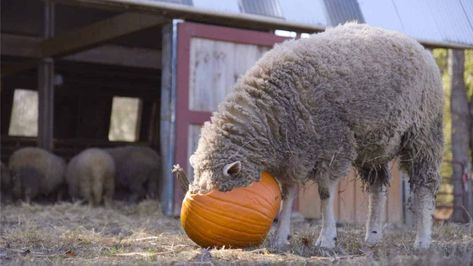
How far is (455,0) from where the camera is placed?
39.7 feet

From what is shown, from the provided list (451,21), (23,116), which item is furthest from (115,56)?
(451,21)

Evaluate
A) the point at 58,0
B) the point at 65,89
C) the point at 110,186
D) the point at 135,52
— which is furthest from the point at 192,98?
the point at 65,89

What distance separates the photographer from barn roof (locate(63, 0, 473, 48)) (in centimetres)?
1009

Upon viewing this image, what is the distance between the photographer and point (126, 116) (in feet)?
72.4

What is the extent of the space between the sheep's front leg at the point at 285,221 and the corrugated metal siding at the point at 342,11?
4577 mm

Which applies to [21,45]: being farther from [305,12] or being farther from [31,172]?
[305,12]

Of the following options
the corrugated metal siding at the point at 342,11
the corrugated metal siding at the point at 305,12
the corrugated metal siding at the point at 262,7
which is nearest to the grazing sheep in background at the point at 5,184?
the corrugated metal siding at the point at 262,7

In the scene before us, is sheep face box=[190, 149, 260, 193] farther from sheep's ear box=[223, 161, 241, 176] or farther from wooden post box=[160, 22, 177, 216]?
wooden post box=[160, 22, 177, 216]

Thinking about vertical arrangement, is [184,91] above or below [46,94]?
below

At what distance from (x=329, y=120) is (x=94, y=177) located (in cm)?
704

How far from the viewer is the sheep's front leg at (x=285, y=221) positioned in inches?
268

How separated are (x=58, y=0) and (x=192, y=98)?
2.09 metres

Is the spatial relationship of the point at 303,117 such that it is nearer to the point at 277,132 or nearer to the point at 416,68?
the point at 277,132

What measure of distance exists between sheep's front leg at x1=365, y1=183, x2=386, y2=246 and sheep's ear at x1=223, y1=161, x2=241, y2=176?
5.94 feet
